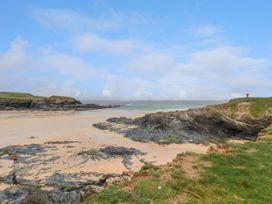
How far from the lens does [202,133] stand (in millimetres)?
42500

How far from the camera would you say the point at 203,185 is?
12172 millimetres

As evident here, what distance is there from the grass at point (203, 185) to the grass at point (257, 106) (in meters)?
27.4

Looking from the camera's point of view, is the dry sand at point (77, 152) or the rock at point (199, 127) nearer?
the dry sand at point (77, 152)

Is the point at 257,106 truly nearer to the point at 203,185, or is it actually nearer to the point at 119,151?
the point at 119,151

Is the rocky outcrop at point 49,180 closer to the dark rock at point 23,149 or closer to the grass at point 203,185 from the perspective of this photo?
the dark rock at point 23,149

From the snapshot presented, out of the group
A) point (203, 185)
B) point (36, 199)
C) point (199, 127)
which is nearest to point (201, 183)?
point (203, 185)

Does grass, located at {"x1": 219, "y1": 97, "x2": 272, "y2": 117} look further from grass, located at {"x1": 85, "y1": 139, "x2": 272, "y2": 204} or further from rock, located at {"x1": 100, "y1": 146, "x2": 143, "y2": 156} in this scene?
grass, located at {"x1": 85, "y1": 139, "x2": 272, "y2": 204}

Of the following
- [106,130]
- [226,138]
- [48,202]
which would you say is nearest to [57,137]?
→ [106,130]

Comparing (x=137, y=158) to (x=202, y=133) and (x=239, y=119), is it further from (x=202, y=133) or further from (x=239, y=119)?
(x=239, y=119)

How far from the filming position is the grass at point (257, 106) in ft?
134

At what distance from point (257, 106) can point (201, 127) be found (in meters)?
8.84

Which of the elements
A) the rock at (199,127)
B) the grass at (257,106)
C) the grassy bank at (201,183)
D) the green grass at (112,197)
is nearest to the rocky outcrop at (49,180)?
the green grass at (112,197)

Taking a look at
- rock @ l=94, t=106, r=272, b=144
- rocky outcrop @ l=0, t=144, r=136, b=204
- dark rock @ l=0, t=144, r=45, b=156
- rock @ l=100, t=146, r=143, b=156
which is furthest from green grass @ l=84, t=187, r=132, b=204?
rock @ l=94, t=106, r=272, b=144

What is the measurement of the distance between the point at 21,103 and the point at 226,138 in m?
94.3
